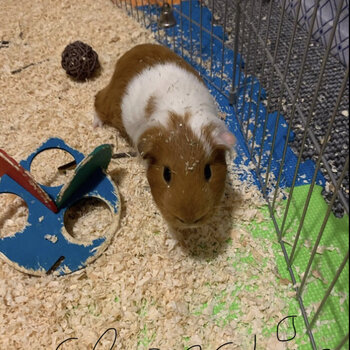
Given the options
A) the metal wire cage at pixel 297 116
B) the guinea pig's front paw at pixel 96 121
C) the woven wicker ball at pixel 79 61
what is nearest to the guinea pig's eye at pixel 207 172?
the metal wire cage at pixel 297 116

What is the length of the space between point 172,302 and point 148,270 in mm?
144

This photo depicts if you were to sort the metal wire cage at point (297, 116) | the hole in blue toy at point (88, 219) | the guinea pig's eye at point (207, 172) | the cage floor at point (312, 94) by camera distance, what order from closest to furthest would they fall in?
the metal wire cage at point (297, 116), the guinea pig's eye at point (207, 172), the hole in blue toy at point (88, 219), the cage floor at point (312, 94)

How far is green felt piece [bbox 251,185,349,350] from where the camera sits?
100 cm

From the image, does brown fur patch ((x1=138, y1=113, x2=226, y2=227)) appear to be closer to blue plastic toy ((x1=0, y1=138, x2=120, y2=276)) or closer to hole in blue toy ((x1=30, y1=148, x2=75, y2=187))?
blue plastic toy ((x1=0, y1=138, x2=120, y2=276))

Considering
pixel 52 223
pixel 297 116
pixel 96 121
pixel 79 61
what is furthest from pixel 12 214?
pixel 297 116

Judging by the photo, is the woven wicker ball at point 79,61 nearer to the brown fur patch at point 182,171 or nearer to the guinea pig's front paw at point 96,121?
the guinea pig's front paw at point 96,121

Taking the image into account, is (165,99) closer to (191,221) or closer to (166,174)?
(166,174)

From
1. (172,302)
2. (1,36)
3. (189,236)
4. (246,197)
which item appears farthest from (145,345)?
(1,36)

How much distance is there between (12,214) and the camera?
4.48 feet

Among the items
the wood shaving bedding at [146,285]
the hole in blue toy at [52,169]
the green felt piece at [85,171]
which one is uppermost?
the green felt piece at [85,171]

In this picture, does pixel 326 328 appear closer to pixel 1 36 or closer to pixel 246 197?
pixel 246 197

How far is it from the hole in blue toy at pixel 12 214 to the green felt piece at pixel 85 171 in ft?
0.60

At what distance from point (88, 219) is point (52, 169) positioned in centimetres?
31

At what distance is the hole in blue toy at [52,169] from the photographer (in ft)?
4.85
